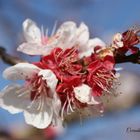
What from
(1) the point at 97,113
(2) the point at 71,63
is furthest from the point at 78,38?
(1) the point at 97,113

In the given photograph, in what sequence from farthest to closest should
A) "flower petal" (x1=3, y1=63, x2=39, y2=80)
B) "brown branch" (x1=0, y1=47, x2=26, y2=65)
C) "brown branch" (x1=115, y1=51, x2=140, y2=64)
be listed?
1. "brown branch" (x1=0, y1=47, x2=26, y2=65)
2. "flower petal" (x1=3, y1=63, x2=39, y2=80)
3. "brown branch" (x1=115, y1=51, x2=140, y2=64)

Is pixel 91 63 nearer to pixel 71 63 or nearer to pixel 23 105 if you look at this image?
pixel 71 63

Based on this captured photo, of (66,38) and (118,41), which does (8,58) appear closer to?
(66,38)

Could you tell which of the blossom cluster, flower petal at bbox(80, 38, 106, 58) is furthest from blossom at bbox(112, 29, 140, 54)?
flower petal at bbox(80, 38, 106, 58)

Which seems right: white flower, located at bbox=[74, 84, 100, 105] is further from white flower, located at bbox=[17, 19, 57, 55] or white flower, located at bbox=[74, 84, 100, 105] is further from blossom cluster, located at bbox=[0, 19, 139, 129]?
white flower, located at bbox=[17, 19, 57, 55]

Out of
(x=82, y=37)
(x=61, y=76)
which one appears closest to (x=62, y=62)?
(x=61, y=76)

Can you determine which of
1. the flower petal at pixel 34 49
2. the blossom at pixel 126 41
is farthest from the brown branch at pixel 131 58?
the flower petal at pixel 34 49
